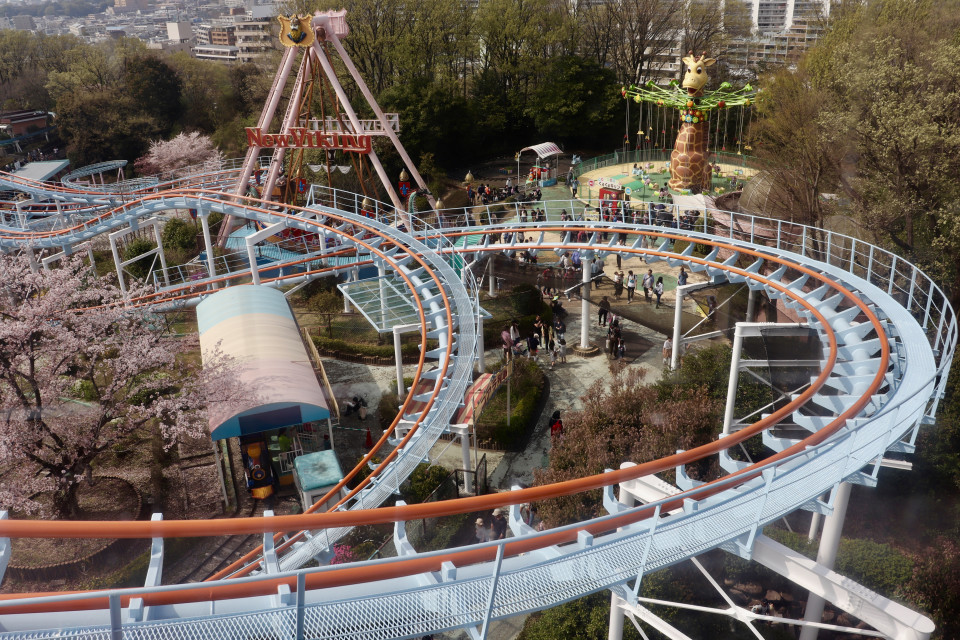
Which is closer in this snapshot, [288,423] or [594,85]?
[288,423]

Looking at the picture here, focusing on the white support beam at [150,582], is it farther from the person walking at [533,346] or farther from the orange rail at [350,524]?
the person walking at [533,346]

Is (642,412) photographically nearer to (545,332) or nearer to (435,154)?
(545,332)

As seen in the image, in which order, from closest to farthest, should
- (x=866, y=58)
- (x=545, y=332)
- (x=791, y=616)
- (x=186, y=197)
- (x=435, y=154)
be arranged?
(x=791, y=616) < (x=866, y=58) < (x=545, y=332) < (x=186, y=197) < (x=435, y=154)

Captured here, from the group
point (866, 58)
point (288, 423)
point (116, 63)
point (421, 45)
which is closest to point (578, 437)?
point (288, 423)

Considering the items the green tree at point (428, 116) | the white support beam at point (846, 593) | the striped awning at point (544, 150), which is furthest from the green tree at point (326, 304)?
the green tree at point (428, 116)

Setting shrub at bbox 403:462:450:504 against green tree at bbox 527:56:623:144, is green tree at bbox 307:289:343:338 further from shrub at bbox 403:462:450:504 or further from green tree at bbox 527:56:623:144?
green tree at bbox 527:56:623:144

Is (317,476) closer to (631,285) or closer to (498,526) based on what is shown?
(498,526)
